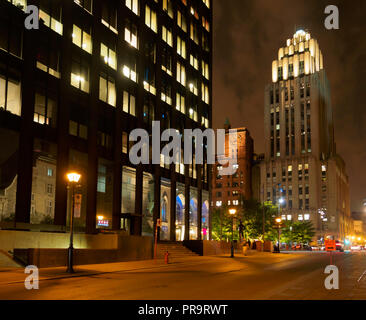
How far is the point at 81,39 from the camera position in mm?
39594

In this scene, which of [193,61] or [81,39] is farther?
[193,61]

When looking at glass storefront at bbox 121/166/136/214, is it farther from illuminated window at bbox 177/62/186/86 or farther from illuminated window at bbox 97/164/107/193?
illuminated window at bbox 177/62/186/86

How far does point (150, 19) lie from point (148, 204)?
21.3 metres

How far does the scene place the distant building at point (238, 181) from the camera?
17438 centimetres

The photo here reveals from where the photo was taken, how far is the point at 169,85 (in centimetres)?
5578

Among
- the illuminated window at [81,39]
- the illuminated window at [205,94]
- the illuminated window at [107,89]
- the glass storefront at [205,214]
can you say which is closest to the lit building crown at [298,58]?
the illuminated window at [205,94]

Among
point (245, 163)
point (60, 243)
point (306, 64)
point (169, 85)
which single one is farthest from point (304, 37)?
point (60, 243)

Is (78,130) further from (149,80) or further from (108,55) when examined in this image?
(149,80)

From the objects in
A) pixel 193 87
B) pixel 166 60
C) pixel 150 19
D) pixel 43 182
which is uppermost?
pixel 150 19

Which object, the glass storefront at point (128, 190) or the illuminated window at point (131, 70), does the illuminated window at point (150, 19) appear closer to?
the illuminated window at point (131, 70)

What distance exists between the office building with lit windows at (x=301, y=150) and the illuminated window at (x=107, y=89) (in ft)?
404

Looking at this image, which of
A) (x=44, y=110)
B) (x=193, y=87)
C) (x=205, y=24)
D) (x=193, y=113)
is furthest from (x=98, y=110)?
(x=205, y=24)

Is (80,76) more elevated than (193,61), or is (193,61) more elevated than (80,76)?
(193,61)

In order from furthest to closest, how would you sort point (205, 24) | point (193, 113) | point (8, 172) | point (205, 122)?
point (205, 24)
point (205, 122)
point (193, 113)
point (8, 172)
